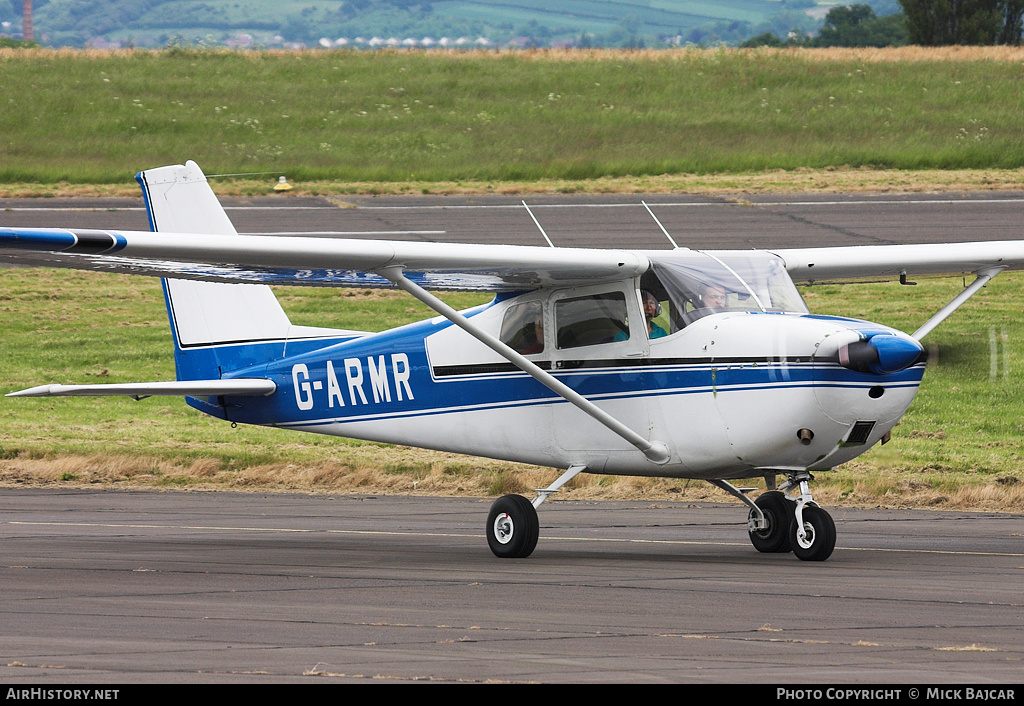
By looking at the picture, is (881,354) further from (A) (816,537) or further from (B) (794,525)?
(B) (794,525)

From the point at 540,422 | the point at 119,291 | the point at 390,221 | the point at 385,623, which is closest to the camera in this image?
the point at 385,623

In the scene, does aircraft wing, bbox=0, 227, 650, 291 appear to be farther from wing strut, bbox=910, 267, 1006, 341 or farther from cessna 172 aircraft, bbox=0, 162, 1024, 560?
wing strut, bbox=910, 267, 1006, 341

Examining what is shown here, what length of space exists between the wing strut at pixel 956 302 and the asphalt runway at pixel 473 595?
1.87 metres

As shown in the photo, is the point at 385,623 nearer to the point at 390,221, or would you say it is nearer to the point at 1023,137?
the point at 390,221

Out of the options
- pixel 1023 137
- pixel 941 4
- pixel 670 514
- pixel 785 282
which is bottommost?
pixel 670 514

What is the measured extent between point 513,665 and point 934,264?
794cm

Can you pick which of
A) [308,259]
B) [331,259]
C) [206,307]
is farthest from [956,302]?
[206,307]

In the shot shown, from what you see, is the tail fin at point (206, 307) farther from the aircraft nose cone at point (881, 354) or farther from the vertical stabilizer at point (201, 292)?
the aircraft nose cone at point (881, 354)

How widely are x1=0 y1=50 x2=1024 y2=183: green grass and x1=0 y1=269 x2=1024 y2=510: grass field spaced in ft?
44.0

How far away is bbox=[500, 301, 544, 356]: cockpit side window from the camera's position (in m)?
11.8
